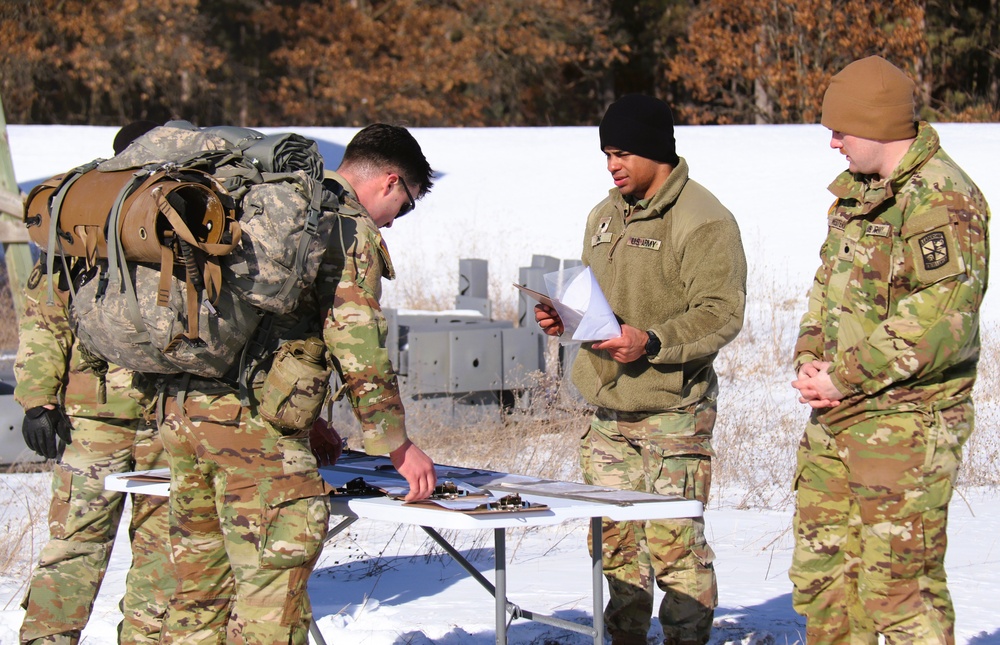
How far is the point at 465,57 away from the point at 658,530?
25428mm

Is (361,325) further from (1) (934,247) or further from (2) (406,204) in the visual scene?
(1) (934,247)

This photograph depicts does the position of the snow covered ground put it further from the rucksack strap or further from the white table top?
the rucksack strap

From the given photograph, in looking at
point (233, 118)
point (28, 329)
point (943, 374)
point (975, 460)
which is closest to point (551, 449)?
point (975, 460)

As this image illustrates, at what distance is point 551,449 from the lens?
303 inches

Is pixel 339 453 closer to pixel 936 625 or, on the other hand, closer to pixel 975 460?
pixel 936 625

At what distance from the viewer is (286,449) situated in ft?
10.7

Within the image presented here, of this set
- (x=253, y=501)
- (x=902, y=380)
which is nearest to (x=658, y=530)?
(x=902, y=380)

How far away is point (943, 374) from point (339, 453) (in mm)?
1814

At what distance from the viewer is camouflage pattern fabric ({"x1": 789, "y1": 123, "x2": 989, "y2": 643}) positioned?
10.5ft

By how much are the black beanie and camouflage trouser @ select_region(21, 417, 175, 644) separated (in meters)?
1.82

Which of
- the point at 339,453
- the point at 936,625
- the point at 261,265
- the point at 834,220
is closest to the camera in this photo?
the point at 261,265

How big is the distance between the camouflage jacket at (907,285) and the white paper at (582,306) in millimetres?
660

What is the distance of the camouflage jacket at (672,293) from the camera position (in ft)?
13.2

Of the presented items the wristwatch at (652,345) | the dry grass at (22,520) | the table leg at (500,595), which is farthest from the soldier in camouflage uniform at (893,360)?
the dry grass at (22,520)
